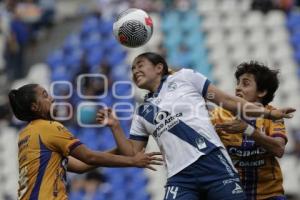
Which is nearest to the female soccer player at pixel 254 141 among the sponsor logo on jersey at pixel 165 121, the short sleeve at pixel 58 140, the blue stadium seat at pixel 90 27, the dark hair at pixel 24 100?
the sponsor logo on jersey at pixel 165 121

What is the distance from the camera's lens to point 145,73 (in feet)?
23.7

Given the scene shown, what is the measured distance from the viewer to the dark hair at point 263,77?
7566 millimetres

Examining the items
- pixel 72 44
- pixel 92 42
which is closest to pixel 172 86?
pixel 92 42

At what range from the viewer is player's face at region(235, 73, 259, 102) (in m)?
7.53

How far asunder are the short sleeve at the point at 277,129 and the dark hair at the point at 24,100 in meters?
2.01

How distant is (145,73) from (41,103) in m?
0.91

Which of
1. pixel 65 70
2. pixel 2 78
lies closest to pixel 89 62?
pixel 65 70

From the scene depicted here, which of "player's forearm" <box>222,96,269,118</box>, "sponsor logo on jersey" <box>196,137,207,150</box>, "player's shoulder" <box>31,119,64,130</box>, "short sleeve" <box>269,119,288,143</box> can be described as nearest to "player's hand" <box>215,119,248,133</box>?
"player's forearm" <box>222,96,269,118</box>

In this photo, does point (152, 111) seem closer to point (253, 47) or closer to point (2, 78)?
point (253, 47)

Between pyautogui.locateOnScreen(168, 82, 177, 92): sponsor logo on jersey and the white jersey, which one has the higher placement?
pyautogui.locateOnScreen(168, 82, 177, 92): sponsor logo on jersey

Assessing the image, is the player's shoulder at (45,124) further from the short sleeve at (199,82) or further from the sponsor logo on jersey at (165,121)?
the short sleeve at (199,82)

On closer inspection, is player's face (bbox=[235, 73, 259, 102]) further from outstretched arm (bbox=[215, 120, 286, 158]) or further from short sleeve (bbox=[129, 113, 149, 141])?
short sleeve (bbox=[129, 113, 149, 141])

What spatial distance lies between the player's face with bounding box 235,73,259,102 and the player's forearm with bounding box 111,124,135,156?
1.07 meters

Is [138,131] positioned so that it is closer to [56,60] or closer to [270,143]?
[270,143]
